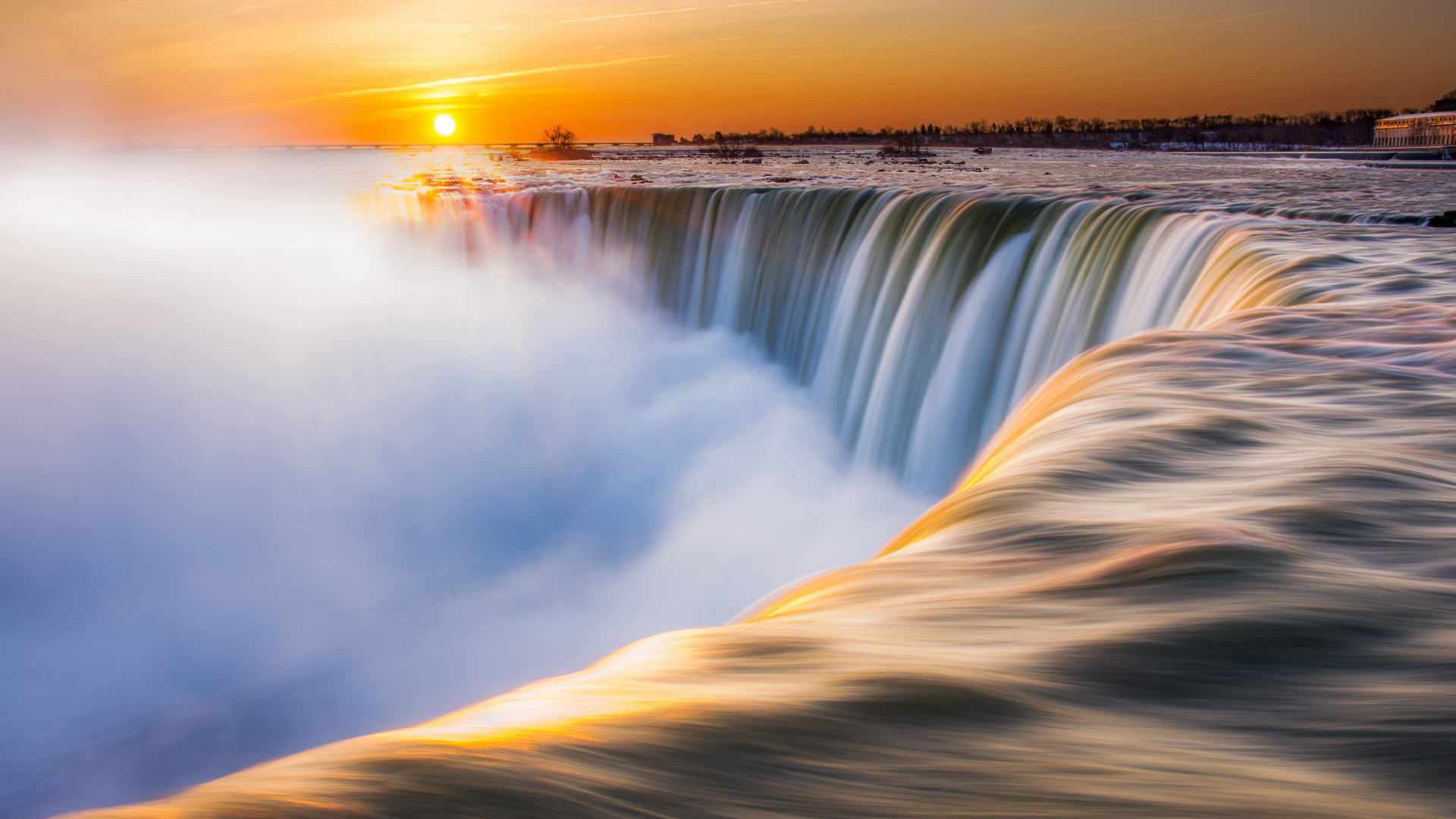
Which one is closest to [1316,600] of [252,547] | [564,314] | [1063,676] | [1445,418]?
[1063,676]

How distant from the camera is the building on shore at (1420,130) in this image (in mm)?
61125

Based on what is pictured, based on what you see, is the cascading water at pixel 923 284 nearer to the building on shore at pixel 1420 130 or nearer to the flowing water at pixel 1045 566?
the flowing water at pixel 1045 566

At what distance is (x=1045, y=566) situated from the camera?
2291 mm

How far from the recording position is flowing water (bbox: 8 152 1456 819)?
1.36m

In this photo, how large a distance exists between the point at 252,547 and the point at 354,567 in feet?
6.02

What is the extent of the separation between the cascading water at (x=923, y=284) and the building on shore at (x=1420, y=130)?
62.7 metres

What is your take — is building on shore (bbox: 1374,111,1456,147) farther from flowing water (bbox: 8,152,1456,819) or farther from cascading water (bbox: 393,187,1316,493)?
flowing water (bbox: 8,152,1456,819)

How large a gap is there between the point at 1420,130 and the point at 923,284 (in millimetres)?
71078

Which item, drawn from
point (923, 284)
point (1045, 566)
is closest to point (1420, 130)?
point (923, 284)

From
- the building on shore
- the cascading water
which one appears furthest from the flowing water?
the building on shore

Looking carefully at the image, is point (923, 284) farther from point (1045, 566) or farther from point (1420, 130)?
point (1420, 130)

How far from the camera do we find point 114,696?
891 centimetres

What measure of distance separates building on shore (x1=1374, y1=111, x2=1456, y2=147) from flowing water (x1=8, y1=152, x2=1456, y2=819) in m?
64.3

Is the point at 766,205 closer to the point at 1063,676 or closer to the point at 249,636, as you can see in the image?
the point at 249,636
